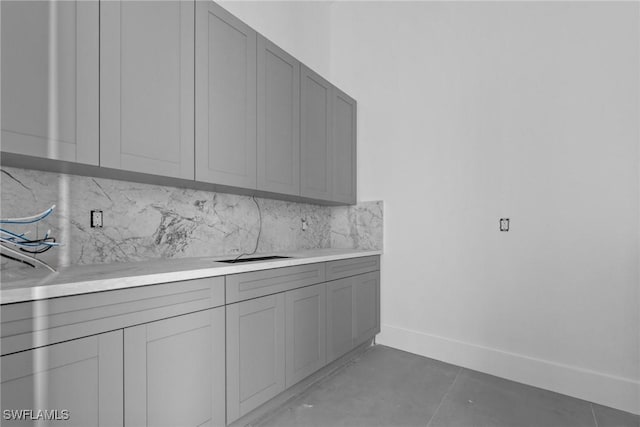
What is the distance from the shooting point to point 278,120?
2350 millimetres

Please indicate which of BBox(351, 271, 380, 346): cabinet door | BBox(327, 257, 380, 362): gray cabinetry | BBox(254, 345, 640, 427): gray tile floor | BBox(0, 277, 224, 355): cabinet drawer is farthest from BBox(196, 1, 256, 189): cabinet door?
BBox(254, 345, 640, 427): gray tile floor

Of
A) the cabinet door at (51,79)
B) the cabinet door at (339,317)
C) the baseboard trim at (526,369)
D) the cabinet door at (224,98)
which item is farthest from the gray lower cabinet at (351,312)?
the cabinet door at (51,79)

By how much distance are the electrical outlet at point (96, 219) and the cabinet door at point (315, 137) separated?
1.34 m

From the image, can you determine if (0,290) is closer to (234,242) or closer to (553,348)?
(234,242)

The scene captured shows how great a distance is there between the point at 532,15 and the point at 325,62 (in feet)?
6.11

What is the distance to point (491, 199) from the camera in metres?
2.56

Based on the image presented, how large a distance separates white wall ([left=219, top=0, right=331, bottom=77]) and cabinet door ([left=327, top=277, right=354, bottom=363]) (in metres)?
2.19

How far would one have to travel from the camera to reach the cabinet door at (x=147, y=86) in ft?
4.78

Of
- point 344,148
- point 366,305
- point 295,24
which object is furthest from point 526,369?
point 295,24

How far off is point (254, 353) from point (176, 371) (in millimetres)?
456

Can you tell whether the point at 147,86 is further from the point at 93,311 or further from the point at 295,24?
the point at 295,24

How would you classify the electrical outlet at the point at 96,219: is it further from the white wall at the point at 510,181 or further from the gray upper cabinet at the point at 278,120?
the white wall at the point at 510,181

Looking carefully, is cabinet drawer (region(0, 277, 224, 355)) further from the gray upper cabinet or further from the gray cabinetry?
the gray cabinetry

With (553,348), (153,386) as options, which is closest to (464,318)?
(553,348)
